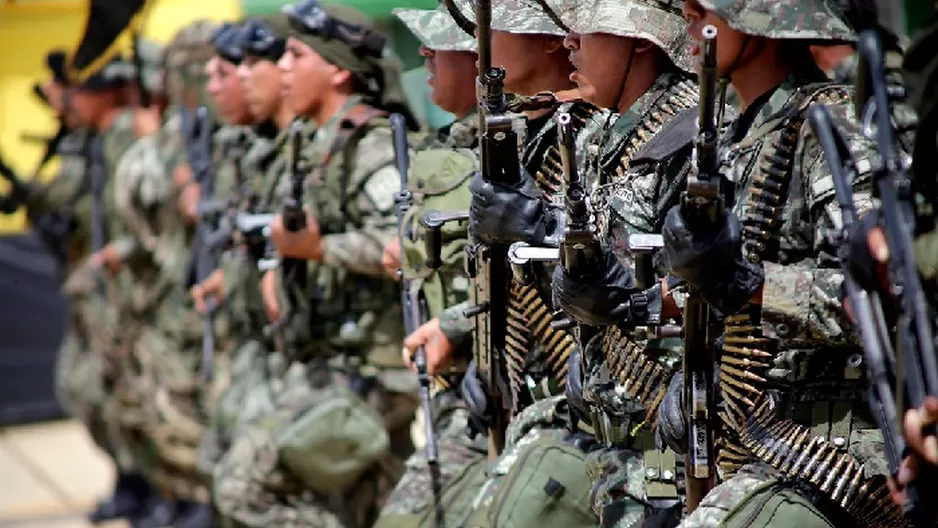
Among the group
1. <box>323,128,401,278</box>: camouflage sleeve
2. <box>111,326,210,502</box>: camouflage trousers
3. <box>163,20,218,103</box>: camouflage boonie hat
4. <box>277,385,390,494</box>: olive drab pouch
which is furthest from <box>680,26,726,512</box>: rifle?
<box>163,20,218,103</box>: camouflage boonie hat

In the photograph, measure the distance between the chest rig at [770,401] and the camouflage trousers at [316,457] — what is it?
3026 mm

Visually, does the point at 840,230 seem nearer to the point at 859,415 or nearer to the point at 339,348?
the point at 859,415

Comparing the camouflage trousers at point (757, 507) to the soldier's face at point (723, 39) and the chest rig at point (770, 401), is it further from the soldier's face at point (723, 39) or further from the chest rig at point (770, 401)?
the soldier's face at point (723, 39)

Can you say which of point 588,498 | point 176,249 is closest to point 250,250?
point 176,249

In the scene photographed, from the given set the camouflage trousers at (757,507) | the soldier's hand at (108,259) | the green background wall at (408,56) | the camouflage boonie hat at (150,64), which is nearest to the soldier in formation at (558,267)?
the camouflage trousers at (757,507)

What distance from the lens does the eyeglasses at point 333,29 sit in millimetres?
7625

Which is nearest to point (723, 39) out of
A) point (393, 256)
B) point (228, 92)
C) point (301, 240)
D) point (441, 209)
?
point (441, 209)

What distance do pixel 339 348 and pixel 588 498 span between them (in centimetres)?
246

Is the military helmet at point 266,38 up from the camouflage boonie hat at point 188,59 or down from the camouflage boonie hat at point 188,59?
up

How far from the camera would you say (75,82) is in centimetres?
1205

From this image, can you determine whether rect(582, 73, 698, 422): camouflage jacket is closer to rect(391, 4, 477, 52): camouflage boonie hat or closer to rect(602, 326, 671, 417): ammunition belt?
rect(602, 326, 671, 417): ammunition belt

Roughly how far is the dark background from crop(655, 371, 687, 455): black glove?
1071cm

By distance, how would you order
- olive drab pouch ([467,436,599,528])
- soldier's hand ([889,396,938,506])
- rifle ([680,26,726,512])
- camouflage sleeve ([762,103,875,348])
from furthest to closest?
1. olive drab pouch ([467,436,599,528])
2. camouflage sleeve ([762,103,875,348])
3. rifle ([680,26,726,512])
4. soldier's hand ([889,396,938,506])

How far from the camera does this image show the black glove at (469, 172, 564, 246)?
15.6 ft
